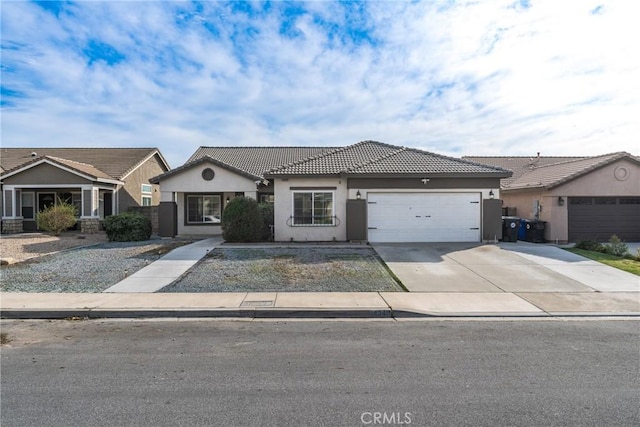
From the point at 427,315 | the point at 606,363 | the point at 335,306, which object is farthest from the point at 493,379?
the point at 335,306

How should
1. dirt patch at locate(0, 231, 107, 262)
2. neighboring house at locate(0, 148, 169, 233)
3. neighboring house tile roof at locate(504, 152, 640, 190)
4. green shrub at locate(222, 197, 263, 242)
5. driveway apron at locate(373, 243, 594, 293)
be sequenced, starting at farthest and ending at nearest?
neighboring house at locate(0, 148, 169, 233)
neighboring house tile roof at locate(504, 152, 640, 190)
green shrub at locate(222, 197, 263, 242)
dirt patch at locate(0, 231, 107, 262)
driveway apron at locate(373, 243, 594, 293)

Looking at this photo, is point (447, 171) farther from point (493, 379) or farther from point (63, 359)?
point (63, 359)

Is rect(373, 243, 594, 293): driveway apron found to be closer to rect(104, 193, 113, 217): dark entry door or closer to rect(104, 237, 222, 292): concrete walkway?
rect(104, 237, 222, 292): concrete walkway

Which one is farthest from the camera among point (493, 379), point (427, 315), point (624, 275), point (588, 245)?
point (588, 245)

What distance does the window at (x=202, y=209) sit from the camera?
20531mm

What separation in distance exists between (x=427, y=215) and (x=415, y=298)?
8.25 metres

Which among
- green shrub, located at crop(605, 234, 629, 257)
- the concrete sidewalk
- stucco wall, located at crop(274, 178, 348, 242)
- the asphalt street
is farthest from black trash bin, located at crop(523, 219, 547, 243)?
the asphalt street

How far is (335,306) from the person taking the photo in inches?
313

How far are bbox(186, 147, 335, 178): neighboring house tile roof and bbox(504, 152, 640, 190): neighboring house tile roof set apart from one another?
13.2 meters

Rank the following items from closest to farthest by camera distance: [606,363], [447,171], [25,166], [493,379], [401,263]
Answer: [493,379] < [606,363] < [401,263] < [447,171] < [25,166]

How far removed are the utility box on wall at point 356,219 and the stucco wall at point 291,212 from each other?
0.46 metres

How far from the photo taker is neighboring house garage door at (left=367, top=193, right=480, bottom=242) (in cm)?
1633

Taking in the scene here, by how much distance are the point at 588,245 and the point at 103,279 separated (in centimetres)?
1633

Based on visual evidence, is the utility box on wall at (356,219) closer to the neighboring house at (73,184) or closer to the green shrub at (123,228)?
the green shrub at (123,228)
